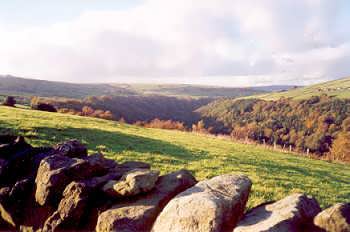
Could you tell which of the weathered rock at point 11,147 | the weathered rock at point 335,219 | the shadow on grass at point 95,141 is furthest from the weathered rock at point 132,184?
the shadow on grass at point 95,141

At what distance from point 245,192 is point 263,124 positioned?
7297 inches

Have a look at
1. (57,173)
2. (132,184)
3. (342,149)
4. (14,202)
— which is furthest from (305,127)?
(14,202)

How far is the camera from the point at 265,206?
10.3m

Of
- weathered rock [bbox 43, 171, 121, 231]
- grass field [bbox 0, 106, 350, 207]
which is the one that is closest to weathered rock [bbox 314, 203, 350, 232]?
grass field [bbox 0, 106, 350, 207]

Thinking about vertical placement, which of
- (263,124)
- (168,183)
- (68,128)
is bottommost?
(263,124)

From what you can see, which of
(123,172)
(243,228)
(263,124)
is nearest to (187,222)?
(243,228)

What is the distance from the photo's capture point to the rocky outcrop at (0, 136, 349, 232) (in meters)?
8.94

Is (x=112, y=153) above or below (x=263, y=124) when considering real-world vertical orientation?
above

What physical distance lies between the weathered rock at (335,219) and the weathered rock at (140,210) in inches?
166

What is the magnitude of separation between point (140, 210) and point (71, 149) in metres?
5.26

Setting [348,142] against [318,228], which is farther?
[348,142]

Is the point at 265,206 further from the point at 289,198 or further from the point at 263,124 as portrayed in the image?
the point at 263,124

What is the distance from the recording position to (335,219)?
8594 mm

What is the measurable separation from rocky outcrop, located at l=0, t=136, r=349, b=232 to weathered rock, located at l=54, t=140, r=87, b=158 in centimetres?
82
